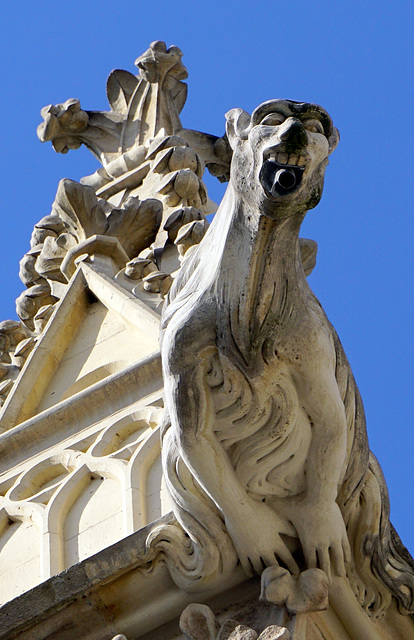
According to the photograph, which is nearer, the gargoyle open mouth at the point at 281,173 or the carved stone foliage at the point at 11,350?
the gargoyle open mouth at the point at 281,173

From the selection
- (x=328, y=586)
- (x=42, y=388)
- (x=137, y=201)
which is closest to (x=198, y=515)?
(x=328, y=586)

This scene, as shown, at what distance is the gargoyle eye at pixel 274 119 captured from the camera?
5.41m

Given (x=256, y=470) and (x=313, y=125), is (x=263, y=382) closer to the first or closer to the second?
(x=256, y=470)

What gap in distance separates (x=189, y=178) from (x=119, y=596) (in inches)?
191

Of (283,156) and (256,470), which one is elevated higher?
(283,156)

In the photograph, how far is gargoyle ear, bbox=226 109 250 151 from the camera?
18.1ft

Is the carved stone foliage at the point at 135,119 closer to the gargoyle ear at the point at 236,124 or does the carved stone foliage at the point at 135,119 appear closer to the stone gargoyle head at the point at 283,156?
the gargoyle ear at the point at 236,124

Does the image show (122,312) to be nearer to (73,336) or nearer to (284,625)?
(73,336)

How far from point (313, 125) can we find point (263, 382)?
834 mm

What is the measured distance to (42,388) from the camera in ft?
28.1

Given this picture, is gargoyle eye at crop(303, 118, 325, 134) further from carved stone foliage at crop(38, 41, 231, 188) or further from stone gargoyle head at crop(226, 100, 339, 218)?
carved stone foliage at crop(38, 41, 231, 188)

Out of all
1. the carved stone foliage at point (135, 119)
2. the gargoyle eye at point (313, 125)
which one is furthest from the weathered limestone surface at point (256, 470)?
the carved stone foliage at point (135, 119)

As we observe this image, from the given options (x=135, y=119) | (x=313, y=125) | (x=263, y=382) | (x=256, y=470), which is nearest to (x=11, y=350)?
(x=135, y=119)

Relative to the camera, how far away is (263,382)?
5406 mm
